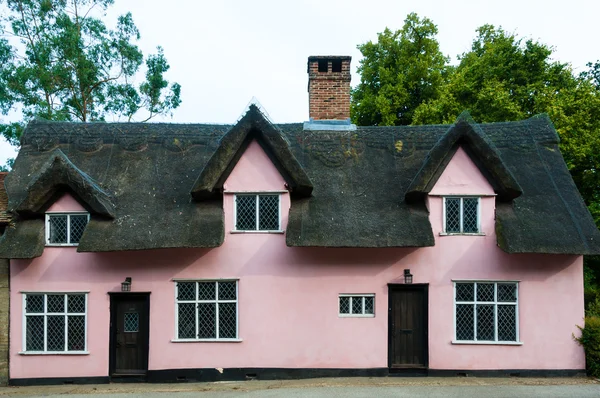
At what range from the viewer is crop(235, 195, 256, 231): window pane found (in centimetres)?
1321

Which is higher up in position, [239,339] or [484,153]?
[484,153]

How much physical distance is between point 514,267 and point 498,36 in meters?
20.5

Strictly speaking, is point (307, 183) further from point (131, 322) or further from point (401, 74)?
point (401, 74)

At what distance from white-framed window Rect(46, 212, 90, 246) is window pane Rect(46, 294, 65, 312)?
1.29 metres

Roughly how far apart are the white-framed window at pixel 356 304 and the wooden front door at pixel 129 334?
4.80m

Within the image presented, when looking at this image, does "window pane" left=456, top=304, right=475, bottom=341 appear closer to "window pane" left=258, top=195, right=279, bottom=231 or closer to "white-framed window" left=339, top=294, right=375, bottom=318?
"white-framed window" left=339, top=294, right=375, bottom=318

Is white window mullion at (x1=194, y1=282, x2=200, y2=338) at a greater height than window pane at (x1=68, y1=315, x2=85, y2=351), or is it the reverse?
white window mullion at (x1=194, y1=282, x2=200, y2=338)

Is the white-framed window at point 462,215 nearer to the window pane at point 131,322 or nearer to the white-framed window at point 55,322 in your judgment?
the window pane at point 131,322

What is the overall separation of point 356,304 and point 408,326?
138 cm

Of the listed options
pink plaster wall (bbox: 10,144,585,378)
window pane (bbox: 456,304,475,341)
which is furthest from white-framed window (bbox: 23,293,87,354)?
window pane (bbox: 456,304,475,341)

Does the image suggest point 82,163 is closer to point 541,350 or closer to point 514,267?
point 514,267

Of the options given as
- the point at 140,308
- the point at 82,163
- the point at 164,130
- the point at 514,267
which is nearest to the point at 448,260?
the point at 514,267

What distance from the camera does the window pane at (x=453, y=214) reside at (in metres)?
13.2

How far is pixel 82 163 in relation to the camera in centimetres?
1441
